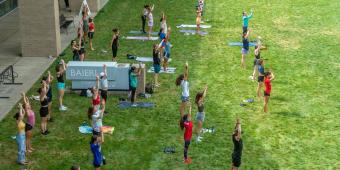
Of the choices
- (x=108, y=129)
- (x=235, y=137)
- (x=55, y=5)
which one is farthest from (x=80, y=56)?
(x=235, y=137)

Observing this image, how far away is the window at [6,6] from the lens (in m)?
37.9

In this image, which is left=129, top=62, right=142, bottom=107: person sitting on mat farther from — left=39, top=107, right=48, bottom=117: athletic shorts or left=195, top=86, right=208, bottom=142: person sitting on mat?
left=39, top=107, right=48, bottom=117: athletic shorts

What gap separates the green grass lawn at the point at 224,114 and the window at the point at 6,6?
6931mm

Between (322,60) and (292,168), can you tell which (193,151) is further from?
(322,60)

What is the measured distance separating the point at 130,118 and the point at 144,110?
0.94 metres

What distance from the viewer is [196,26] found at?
35812mm

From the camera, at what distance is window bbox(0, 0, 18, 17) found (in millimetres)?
37875

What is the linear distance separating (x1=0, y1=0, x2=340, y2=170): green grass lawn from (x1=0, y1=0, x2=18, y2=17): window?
693cm

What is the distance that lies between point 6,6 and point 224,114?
2153 cm

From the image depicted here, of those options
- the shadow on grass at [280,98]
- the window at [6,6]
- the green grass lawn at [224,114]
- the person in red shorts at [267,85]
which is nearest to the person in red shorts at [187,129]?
the green grass lawn at [224,114]

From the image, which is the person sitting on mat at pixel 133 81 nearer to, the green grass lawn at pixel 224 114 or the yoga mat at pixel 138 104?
the yoga mat at pixel 138 104

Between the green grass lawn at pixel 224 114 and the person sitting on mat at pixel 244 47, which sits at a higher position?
the person sitting on mat at pixel 244 47

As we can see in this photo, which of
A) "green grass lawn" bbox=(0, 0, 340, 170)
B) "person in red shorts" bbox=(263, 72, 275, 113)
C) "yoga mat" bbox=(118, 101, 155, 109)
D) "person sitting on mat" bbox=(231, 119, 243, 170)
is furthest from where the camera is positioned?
"yoga mat" bbox=(118, 101, 155, 109)

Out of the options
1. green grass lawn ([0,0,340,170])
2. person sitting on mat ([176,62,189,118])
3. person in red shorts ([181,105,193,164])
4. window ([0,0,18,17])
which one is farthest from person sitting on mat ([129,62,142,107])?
window ([0,0,18,17])
